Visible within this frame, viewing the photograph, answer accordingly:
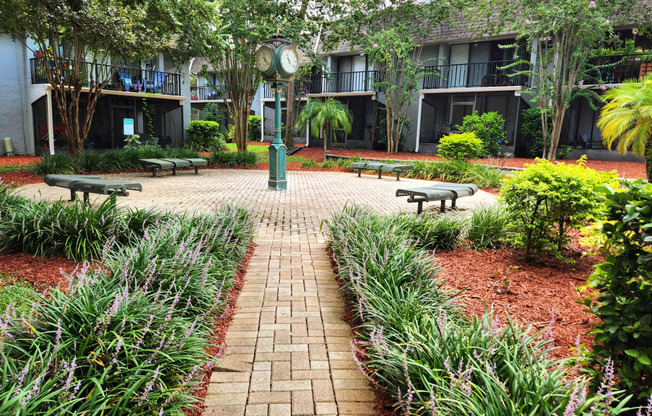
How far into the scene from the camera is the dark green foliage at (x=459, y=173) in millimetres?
12328

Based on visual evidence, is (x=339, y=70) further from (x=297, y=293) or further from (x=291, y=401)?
(x=291, y=401)

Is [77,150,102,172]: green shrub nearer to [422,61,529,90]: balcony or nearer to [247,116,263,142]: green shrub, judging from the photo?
[422,61,529,90]: balcony

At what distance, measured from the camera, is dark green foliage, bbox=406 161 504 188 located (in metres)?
12.3

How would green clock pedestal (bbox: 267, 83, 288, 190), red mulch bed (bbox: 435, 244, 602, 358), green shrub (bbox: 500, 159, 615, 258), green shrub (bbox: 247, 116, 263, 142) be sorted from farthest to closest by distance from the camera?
1. green shrub (bbox: 247, 116, 263, 142)
2. green clock pedestal (bbox: 267, 83, 288, 190)
3. green shrub (bbox: 500, 159, 615, 258)
4. red mulch bed (bbox: 435, 244, 602, 358)

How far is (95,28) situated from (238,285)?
8.72 meters

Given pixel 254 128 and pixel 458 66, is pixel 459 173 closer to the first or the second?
pixel 458 66

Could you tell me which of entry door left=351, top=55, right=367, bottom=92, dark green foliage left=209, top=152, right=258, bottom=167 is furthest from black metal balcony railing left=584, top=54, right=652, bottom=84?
dark green foliage left=209, top=152, right=258, bottom=167

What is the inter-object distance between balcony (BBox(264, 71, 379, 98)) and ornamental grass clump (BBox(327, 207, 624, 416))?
2228 centimetres

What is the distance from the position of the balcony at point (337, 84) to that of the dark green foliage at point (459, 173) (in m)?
11.7

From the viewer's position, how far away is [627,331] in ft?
6.73

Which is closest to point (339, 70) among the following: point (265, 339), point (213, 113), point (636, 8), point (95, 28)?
point (213, 113)

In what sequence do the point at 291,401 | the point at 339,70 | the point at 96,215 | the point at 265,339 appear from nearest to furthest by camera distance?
the point at 291,401
the point at 265,339
the point at 96,215
the point at 339,70

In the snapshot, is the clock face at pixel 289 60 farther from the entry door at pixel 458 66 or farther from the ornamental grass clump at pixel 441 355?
the entry door at pixel 458 66

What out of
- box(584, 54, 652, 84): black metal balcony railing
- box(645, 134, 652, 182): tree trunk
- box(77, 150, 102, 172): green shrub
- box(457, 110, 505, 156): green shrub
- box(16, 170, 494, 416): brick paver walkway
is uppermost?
box(584, 54, 652, 84): black metal balcony railing
